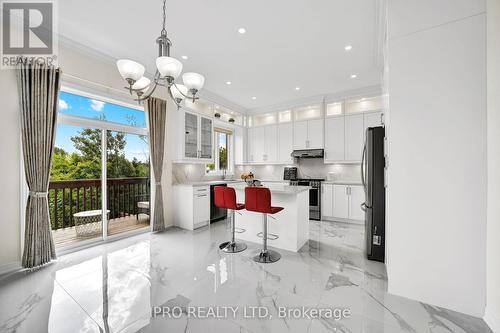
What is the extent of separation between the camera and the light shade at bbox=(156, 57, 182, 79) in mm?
1812

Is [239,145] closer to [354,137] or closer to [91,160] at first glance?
[354,137]

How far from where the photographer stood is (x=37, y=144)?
8.38 feet

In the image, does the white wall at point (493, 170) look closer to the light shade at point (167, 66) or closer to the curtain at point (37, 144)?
the light shade at point (167, 66)

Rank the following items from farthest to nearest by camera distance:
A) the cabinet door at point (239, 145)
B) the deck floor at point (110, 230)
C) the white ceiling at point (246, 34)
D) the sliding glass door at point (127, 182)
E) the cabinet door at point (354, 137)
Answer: the cabinet door at point (239, 145)
the cabinet door at point (354, 137)
the sliding glass door at point (127, 182)
the deck floor at point (110, 230)
the white ceiling at point (246, 34)

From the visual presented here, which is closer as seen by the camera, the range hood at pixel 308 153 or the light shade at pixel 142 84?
the light shade at pixel 142 84

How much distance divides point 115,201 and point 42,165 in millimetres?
1227

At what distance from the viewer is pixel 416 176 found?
1866 mm

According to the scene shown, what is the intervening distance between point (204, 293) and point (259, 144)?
465 cm

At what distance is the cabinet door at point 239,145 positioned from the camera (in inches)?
245

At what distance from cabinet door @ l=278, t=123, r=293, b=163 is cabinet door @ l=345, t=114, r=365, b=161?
4.65 ft

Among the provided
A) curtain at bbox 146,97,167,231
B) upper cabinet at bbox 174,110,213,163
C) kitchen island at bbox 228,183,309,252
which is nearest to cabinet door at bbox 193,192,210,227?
curtain at bbox 146,97,167,231

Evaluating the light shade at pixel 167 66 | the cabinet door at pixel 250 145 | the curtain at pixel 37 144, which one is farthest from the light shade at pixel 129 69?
the cabinet door at pixel 250 145

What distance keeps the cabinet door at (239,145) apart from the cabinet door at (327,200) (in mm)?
2564

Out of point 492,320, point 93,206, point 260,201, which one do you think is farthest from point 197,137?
point 492,320
